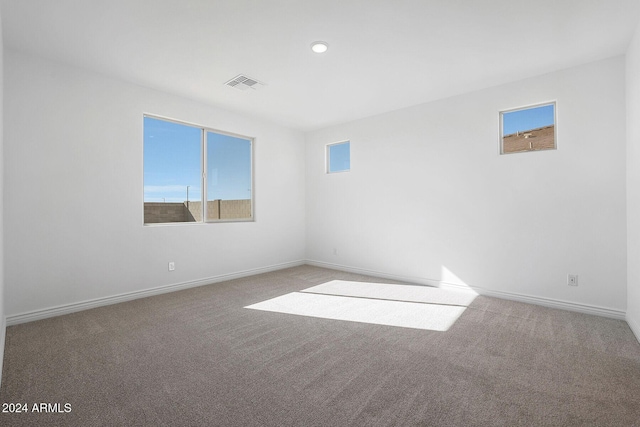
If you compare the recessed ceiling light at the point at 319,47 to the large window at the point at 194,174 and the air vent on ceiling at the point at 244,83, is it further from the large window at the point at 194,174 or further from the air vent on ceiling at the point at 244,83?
the large window at the point at 194,174

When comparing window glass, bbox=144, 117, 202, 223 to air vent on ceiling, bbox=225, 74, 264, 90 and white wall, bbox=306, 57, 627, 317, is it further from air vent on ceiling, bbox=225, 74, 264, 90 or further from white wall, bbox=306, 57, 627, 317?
white wall, bbox=306, 57, 627, 317

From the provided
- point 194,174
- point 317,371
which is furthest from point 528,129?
point 194,174

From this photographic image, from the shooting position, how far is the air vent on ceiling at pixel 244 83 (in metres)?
3.55

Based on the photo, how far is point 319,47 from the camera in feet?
9.41

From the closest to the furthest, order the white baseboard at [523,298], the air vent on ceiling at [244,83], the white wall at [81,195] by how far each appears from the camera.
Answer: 1. the white wall at [81,195]
2. the white baseboard at [523,298]
3. the air vent on ceiling at [244,83]

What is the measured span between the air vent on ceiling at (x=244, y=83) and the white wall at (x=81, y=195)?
0.94 m

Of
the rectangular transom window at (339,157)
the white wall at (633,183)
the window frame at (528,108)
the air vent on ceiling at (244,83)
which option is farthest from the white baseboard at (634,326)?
the air vent on ceiling at (244,83)

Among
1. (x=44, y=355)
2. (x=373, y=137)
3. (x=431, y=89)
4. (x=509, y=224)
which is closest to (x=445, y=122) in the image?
(x=431, y=89)

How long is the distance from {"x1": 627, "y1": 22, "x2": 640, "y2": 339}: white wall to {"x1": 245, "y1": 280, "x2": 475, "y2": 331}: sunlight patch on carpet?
1.41 m

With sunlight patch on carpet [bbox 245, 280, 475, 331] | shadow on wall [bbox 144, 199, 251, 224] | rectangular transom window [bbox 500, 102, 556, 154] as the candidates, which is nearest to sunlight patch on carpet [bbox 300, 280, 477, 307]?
sunlight patch on carpet [bbox 245, 280, 475, 331]

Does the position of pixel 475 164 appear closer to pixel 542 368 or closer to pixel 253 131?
pixel 542 368

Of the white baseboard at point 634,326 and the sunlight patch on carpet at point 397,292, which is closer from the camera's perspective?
the white baseboard at point 634,326

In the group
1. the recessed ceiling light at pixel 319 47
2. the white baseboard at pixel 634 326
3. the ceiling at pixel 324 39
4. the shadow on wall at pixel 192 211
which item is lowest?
the white baseboard at pixel 634 326

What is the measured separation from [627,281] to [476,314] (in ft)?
4.87
